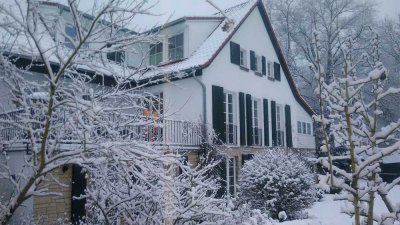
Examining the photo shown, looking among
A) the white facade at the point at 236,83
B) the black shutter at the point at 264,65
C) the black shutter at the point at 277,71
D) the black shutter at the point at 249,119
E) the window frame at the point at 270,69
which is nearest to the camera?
the white facade at the point at 236,83

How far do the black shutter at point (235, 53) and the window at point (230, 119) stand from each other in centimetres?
144

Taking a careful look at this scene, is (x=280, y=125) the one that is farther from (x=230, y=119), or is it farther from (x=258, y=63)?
(x=230, y=119)

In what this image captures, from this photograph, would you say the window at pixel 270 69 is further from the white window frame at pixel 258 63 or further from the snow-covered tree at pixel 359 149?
the snow-covered tree at pixel 359 149

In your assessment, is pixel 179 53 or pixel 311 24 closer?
pixel 179 53

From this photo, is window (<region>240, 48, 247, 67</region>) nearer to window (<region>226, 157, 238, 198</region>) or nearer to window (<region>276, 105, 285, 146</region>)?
window (<region>276, 105, 285, 146</region>)

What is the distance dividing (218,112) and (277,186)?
405 centimetres

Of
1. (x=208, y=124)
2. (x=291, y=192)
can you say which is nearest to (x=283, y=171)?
(x=291, y=192)

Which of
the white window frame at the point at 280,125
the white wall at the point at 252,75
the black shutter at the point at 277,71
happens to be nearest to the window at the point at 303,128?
the white wall at the point at 252,75

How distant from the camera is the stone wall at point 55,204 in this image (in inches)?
312

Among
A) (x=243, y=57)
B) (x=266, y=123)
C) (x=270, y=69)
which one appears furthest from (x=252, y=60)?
(x=266, y=123)

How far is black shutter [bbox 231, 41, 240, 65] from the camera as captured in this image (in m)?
15.0

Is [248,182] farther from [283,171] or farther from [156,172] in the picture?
[156,172]

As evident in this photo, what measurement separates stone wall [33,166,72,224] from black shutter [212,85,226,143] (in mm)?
6234

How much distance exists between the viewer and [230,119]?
14797 mm
